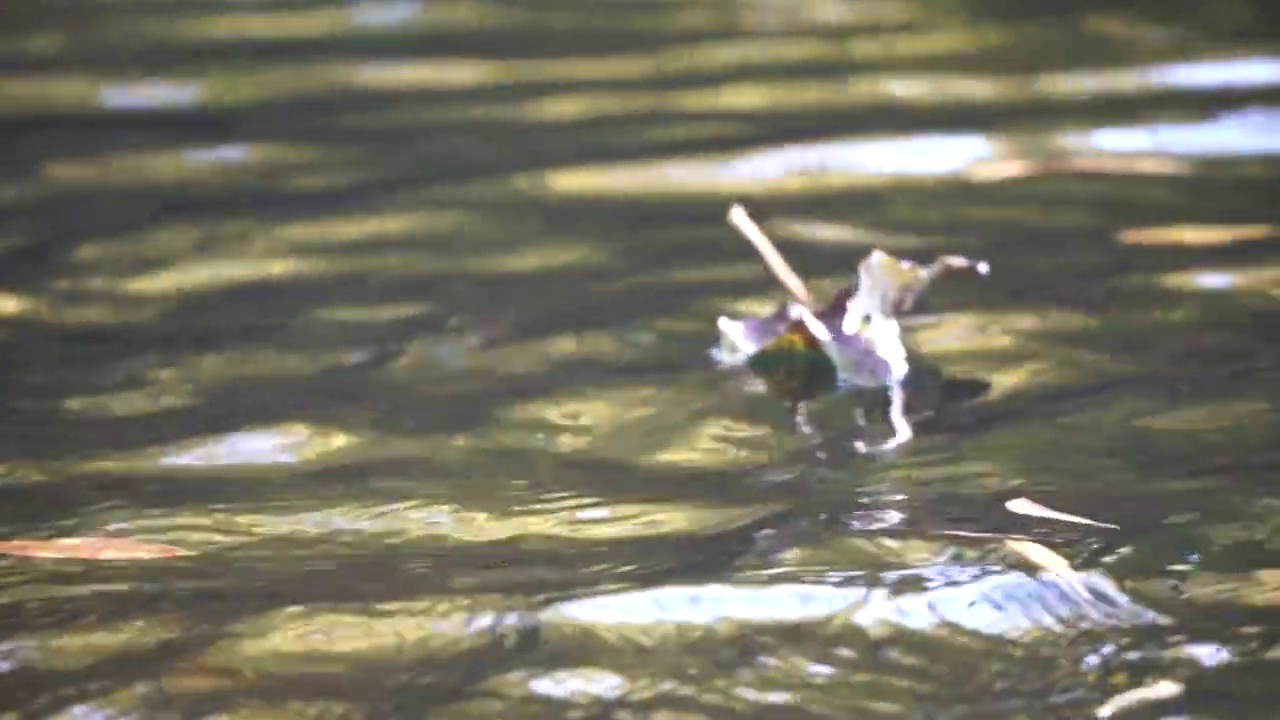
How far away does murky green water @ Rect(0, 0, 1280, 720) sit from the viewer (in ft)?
3.39

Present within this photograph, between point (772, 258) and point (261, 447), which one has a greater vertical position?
point (772, 258)

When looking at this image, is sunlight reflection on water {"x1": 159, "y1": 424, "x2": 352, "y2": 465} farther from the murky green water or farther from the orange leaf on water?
the orange leaf on water

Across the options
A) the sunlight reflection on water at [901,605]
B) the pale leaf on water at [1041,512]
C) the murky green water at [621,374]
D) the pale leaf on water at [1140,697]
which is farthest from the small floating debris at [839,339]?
the pale leaf on water at [1140,697]

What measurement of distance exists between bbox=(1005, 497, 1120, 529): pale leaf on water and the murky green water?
17 mm

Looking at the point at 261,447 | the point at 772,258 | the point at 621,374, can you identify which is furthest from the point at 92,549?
the point at 772,258

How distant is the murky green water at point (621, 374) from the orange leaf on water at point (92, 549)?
0.01 meters

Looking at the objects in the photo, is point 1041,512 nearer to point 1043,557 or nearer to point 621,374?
point 1043,557

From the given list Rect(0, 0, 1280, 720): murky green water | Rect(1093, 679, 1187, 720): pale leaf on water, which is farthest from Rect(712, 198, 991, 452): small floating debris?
Rect(1093, 679, 1187, 720): pale leaf on water

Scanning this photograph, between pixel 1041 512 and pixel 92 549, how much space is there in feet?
2.35

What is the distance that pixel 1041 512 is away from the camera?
1.21 metres

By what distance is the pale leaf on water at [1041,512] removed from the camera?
1.20 meters

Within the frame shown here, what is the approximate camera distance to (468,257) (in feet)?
6.17

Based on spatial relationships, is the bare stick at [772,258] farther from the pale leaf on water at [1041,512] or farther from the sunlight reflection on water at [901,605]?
the sunlight reflection on water at [901,605]

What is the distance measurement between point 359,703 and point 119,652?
18 cm
